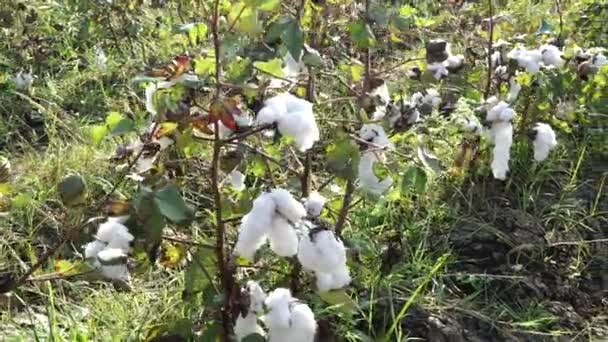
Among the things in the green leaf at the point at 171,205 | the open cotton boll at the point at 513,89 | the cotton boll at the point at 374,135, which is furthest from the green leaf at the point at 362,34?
the open cotton boll at the point at 513,89

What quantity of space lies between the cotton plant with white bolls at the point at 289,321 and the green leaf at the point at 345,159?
291 mm

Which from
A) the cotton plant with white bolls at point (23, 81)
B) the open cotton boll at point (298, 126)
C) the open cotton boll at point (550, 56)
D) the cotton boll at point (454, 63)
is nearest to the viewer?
the open cotton boll at point (298, 126)

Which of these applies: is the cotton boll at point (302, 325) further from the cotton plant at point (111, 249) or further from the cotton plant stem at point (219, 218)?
the cotton plant at point (111, 249)

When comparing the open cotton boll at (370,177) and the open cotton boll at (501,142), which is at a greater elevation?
the open cotton boll at (370,177)

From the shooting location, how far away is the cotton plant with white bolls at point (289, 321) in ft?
4.24

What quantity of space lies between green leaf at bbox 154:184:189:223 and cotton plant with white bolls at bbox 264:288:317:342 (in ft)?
0.61

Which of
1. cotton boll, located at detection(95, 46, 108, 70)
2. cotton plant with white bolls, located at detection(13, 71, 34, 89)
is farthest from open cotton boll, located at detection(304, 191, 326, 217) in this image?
cotton boll, located at detection(95, 46, 108, 70)

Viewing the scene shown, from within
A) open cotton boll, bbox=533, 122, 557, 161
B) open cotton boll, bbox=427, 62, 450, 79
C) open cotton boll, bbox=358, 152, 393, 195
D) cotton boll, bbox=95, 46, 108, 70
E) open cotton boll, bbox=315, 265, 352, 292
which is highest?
open cotton boll, bbox=427, 62, 450, 79

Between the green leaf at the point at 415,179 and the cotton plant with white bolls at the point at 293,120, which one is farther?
the green leaf at the point at 415,179

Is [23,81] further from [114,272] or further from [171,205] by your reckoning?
[171,205]

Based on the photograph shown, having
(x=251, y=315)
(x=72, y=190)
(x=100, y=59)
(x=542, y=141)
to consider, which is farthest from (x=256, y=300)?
(x=100, y=59)

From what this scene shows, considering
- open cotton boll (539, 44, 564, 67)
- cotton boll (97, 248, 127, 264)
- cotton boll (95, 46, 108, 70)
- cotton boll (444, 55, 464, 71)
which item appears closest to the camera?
cotton boll (97, 248, 127, 264)

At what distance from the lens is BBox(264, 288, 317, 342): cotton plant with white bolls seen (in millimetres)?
1291

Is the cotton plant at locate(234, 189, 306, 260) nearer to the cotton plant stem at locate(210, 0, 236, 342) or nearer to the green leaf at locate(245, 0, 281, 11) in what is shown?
the cotton plant stem at locate(210, 0, 236, 342)
